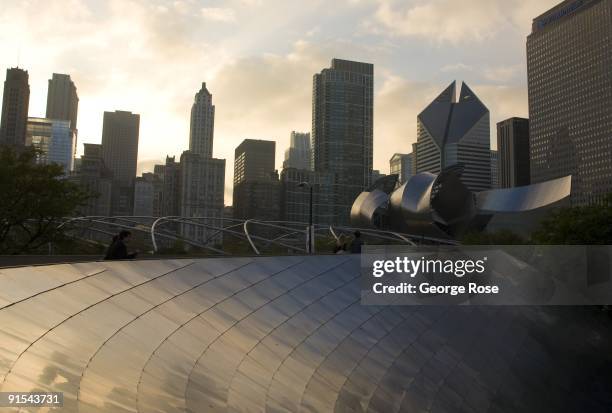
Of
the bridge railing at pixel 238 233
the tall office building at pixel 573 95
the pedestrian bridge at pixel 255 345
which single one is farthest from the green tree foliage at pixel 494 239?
the tall office building at pixel 573 95

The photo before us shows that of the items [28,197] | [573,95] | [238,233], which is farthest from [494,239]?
[573,95]

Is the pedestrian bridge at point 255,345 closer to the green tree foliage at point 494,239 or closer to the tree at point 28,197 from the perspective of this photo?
the tree at point 28,197

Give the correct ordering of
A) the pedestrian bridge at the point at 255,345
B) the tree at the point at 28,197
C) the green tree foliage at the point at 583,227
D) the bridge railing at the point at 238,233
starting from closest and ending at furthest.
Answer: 1. the pedestrian bridge at the point at 255,345
2. the tree at the point at 28,197
3. the green tree foliage at the point at 583,227
4. the bridge railing at the point at 238,233

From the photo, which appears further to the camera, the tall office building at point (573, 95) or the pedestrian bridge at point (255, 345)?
the tall office building at point (573, 95)

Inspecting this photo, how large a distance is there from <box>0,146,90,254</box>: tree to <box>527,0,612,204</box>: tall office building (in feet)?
495

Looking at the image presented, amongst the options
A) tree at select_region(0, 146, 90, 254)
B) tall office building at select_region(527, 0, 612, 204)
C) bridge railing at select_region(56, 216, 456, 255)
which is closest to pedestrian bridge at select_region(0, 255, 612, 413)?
bridge railing at select_region(56, 216, 456, 255)

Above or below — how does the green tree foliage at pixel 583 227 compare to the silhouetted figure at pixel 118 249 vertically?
above

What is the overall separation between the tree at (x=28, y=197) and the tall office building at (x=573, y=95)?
151 metres

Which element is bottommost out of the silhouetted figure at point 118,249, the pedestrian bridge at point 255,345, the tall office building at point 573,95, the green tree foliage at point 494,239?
the pedestrian bridge at point 255,345

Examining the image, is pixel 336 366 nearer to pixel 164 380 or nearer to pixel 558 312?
pixel 164 380

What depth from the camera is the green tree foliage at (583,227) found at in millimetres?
34875

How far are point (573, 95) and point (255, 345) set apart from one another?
188295mm

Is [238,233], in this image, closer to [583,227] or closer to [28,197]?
[28,197]

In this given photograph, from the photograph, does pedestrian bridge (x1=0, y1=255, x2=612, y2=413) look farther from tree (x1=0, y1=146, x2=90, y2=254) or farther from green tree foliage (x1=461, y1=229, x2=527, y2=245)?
green tree foliage (x1=461, y1=229, x2=527, y2=245)
